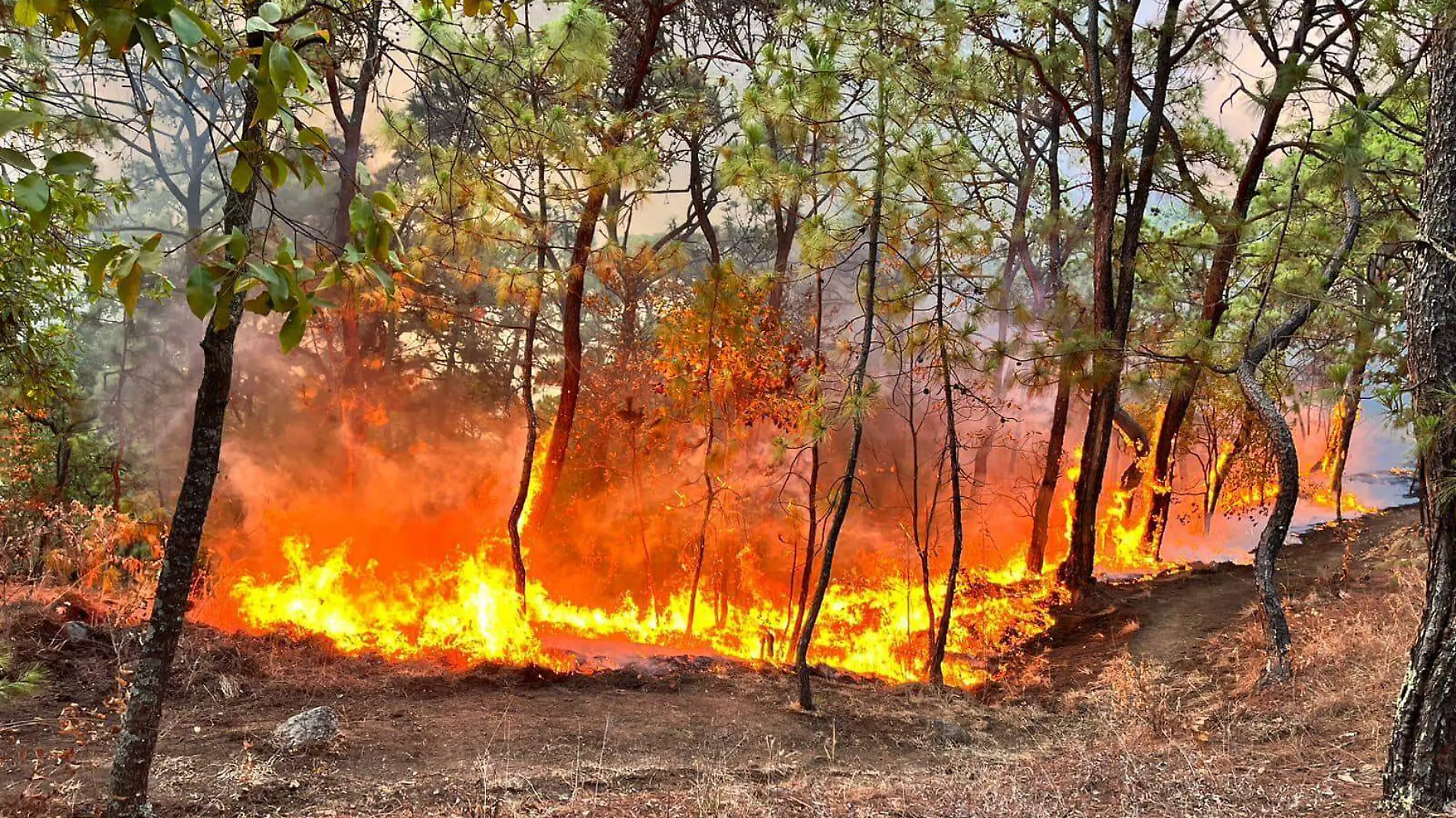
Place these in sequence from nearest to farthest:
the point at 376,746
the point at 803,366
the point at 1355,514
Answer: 1. the point at 376,746
2. the point at 803,366
3. the point at 1355,514

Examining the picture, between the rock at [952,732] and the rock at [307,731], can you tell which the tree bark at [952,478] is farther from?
the rock at [307,731]

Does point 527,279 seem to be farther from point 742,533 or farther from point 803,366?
point 742,533

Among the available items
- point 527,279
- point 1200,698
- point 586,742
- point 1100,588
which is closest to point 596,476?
point 527,279

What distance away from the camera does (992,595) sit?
10.5 metres

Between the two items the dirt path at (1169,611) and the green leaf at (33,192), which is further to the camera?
the dirt path at (1169,611)

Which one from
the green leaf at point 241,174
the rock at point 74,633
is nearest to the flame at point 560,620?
the rock at point 74,633

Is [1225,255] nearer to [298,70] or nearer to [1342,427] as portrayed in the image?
[1342,427]

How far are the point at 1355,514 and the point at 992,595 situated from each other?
418 inches

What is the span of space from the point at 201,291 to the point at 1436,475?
16.2ft

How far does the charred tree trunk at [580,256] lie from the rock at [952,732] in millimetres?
6010

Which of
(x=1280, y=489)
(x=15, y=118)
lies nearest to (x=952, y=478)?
(x=1280, y=489)

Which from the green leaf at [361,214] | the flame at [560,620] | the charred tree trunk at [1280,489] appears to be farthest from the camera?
the flame at [560,620]

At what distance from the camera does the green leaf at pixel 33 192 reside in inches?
47.4

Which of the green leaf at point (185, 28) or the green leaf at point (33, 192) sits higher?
the green leaf at point (185, 28)
